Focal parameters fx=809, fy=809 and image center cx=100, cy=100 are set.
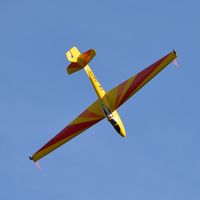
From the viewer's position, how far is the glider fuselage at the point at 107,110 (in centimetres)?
6194

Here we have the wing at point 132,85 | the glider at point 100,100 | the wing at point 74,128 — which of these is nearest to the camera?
Result: the wing at point 132,85

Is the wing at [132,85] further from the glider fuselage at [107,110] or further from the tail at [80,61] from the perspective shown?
the tail at [80,61]

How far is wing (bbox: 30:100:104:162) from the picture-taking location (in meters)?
62.8

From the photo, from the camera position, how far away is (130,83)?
205ft

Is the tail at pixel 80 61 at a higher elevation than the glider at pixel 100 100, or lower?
higher

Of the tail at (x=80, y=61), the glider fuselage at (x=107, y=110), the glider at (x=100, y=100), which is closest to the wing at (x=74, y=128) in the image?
the glider at (x=100, y=100)

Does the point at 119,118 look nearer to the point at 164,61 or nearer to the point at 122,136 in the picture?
the point at 122,136

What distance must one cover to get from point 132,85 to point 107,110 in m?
2.75

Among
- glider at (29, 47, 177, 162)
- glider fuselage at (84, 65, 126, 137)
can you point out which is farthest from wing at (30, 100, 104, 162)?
glider fuselage at (84, 65, 126, 137)

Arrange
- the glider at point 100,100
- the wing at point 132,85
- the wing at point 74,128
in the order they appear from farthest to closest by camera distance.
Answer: the wing at point 74,128, the glider at point 100,100, the wing at point 132,85

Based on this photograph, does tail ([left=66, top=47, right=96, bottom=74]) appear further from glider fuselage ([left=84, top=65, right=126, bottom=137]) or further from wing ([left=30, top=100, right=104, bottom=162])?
wing ([left=30, top=100, right=104, bottom=162])

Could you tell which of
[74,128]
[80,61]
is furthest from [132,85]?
[74,128]

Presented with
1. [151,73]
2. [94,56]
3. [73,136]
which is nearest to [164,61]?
[151,73]

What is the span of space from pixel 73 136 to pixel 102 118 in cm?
323
